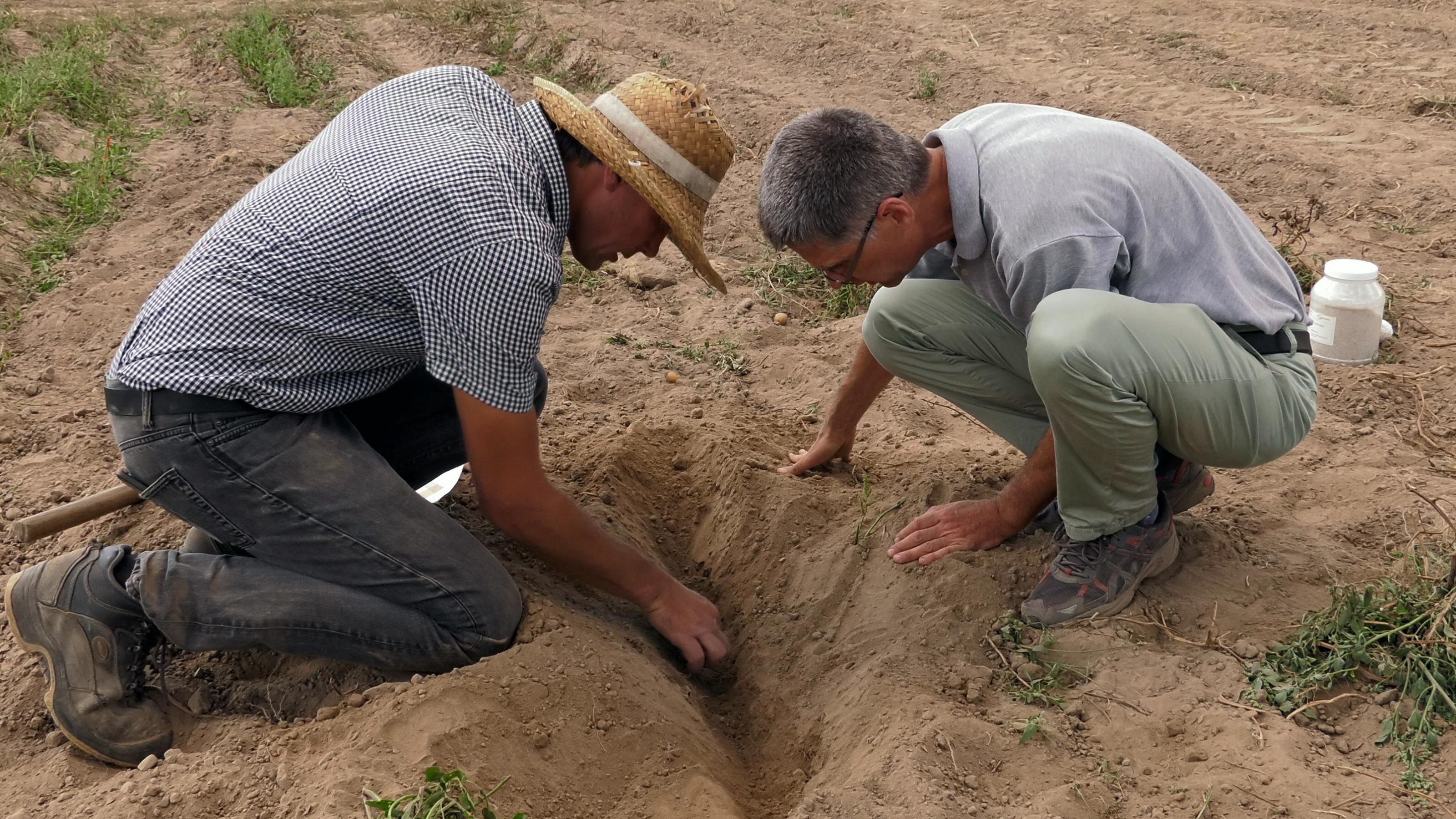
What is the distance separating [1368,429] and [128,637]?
10.6ft

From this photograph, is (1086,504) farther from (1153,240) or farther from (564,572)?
(564,572)

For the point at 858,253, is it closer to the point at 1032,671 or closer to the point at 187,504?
the point at 1032,671

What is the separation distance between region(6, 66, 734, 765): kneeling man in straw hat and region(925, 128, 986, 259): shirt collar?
0.45 meters

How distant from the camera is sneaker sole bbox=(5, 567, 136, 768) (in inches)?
96.3

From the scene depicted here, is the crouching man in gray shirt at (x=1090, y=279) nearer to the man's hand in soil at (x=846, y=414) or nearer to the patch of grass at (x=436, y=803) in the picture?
the man's hand in soil at (x=846, y=414)

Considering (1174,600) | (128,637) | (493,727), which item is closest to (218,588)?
(128,637)

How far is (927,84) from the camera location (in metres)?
6.67

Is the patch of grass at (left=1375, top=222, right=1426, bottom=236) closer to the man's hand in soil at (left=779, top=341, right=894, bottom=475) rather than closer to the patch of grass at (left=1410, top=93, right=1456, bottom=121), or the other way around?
the patch of grass at (left=1410, top=93, right=1456, bottom=121)

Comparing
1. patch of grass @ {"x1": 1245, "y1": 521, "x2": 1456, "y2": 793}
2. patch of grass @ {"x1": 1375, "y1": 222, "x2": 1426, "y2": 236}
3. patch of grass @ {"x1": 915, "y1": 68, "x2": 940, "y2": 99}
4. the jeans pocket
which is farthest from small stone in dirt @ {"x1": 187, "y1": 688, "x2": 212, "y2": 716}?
patch of grass @ {"x1": 915, "y1": 68, "x2": 940, "y2": 99}

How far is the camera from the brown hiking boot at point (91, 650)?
2455 mm

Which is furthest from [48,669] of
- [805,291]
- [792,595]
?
[805,291]

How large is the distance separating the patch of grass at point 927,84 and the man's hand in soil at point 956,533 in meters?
4.37

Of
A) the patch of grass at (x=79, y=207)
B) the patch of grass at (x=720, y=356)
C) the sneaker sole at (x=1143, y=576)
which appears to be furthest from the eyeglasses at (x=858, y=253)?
the patch of grass at (x=79, y=207)

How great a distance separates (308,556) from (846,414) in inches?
55.5
